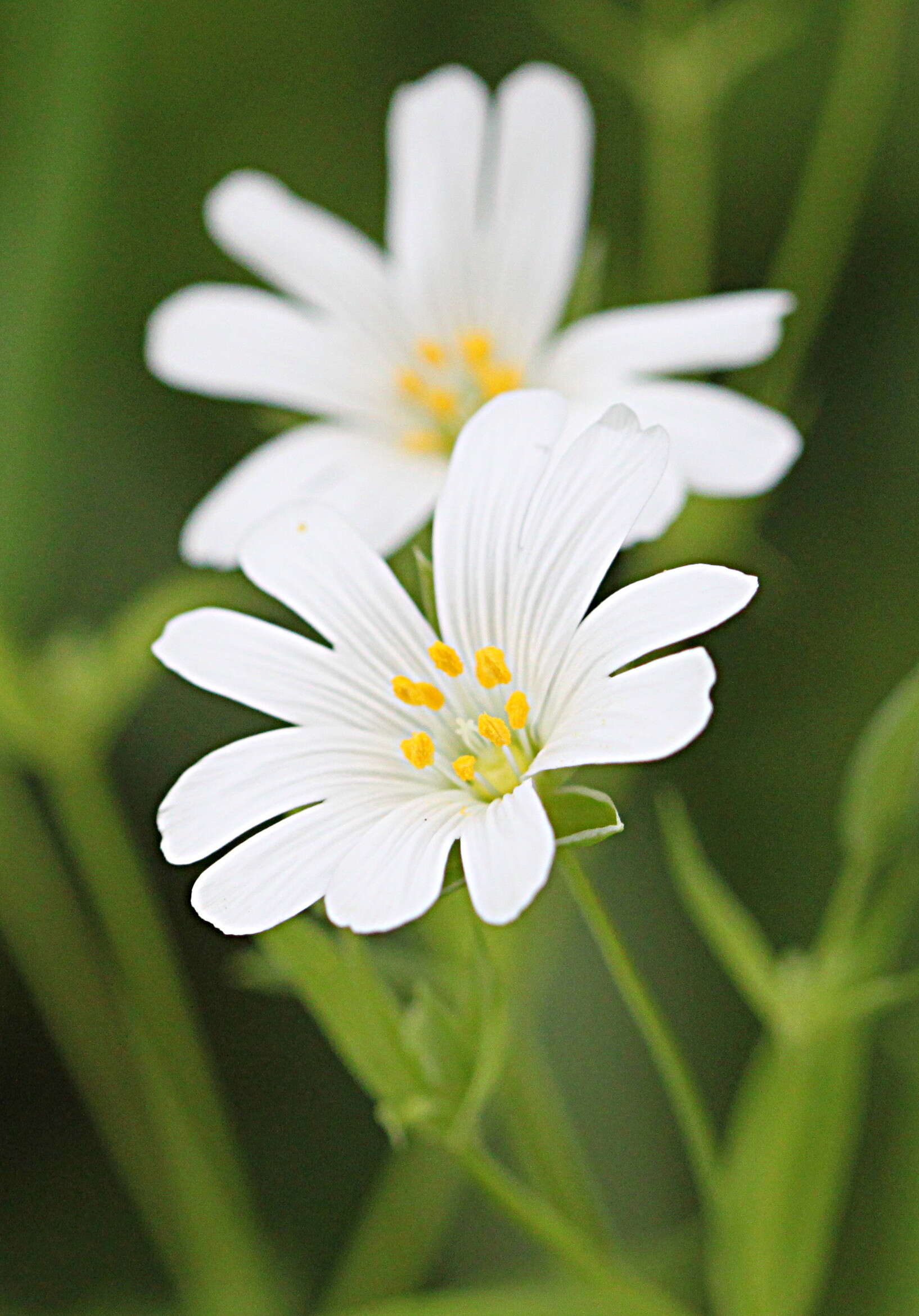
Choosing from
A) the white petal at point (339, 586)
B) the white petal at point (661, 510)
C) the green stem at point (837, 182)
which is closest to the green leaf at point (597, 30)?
the green stem at point (837, 182)

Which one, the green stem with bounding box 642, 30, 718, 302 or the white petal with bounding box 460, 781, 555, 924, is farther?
the green stem with bounding box 642, 30, 718, 302

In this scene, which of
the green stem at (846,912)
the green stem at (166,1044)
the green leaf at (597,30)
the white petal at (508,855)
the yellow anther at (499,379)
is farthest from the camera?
the green leaf at (597,30)

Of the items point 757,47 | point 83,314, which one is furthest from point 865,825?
point 83,314

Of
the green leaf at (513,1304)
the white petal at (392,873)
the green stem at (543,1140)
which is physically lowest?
the green leaf at (513,1304)

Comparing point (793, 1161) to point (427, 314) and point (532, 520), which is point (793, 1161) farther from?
point (427, 314)

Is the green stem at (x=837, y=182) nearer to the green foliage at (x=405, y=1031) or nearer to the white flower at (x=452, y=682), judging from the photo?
the white flower at (x=452, y=682)

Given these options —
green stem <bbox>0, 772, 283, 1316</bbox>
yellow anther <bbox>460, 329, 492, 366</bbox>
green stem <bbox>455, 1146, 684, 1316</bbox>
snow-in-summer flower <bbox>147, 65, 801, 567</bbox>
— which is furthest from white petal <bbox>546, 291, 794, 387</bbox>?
green stem <bbox>0, 772, 283, 1316</bbox>

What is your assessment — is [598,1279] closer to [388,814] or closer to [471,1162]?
[471,1162]

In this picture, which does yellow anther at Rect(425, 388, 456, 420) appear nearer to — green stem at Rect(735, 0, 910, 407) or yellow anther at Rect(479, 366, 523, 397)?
yellow anther at Rect(479, 366, 523, 397)
